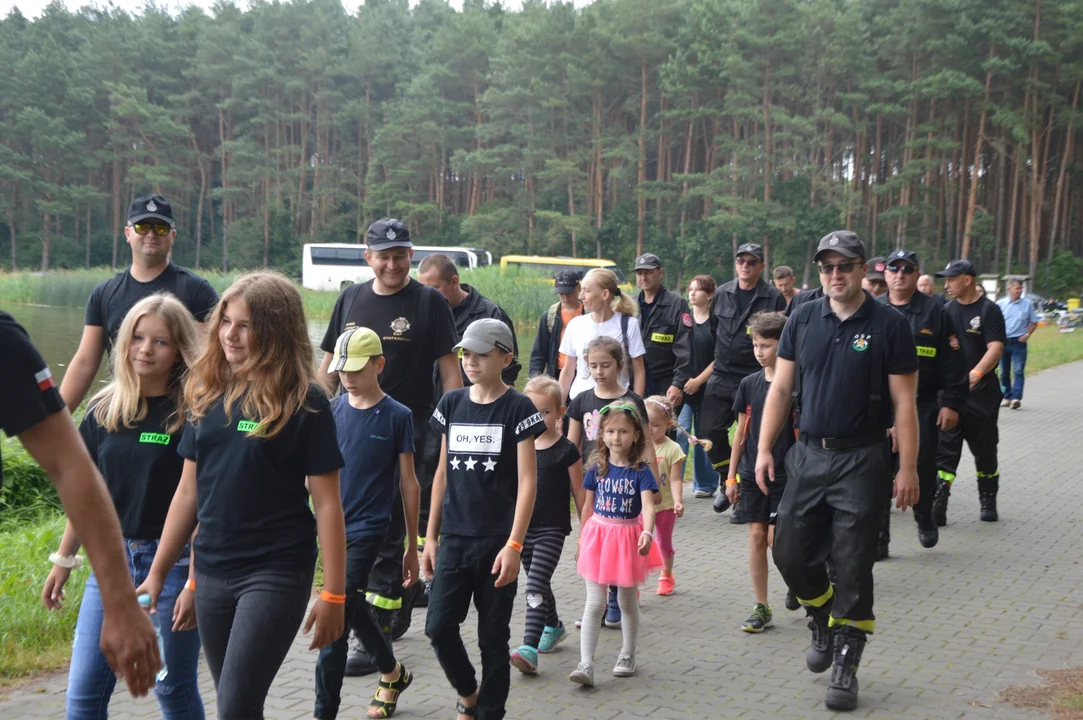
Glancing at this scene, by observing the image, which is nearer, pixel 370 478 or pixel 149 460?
pixel 149 460

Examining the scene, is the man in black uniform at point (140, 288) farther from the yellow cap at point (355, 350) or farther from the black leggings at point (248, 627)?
the black leggings at point (248, 627)

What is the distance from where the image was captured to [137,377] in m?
3.95

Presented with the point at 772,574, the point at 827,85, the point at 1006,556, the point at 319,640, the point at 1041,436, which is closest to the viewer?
the point at 319,640

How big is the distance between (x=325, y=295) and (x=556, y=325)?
4250 centimetres

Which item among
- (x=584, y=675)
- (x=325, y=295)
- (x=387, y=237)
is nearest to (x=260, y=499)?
(x=584, y=675)

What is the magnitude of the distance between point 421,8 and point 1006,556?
86.2 m

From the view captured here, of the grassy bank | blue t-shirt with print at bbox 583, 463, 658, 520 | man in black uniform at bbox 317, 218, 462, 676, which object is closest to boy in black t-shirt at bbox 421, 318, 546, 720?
blue t-shirt with print at bbox 583, 463, 658, 520

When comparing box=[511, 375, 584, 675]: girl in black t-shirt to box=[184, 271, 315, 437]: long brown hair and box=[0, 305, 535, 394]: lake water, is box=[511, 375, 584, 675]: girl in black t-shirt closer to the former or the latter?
box=[184, 271, 315, 437]: long brown hair

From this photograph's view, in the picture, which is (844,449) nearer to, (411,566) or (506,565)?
(506,565)

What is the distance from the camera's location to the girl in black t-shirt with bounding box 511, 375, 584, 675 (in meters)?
5.60

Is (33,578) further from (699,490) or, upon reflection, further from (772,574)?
(699,490)

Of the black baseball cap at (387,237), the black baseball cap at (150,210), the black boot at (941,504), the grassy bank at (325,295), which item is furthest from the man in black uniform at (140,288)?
the grassy bank at (325,295)

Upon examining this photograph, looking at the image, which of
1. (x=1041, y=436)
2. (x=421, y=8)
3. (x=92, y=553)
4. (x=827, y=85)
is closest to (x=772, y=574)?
(x=92, y=553)

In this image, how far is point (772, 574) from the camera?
778 cm
